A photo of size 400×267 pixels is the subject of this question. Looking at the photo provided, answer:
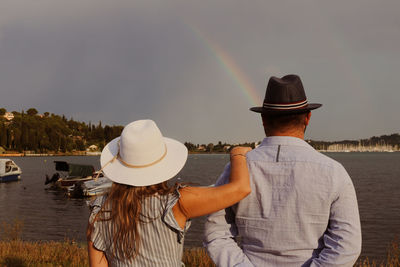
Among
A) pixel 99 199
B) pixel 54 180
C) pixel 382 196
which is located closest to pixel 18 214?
pixel 54 180

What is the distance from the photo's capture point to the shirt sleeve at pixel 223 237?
251 cm

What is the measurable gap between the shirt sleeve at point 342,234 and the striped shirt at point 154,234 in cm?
94

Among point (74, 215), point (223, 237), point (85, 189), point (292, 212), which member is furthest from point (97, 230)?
point (85, 189)

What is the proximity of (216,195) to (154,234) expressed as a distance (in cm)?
55

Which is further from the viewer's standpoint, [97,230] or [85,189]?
[85,189]

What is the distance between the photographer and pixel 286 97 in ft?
8.61

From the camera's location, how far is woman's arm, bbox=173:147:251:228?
2369 millimetres

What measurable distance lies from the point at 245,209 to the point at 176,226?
0.48 meters

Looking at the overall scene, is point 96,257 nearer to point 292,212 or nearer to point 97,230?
point 97,230

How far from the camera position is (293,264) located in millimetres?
2406

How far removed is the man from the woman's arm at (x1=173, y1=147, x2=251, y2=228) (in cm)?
11

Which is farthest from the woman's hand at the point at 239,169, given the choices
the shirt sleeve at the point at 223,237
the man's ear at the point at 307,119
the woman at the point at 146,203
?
the man's ear at the point at 307,119

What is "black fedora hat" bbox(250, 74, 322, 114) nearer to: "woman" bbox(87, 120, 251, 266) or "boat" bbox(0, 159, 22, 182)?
"woman" bbox(87, 120, 251, 266)

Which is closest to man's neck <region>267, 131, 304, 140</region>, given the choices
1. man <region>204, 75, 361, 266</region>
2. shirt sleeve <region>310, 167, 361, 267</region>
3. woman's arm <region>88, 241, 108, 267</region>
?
man <region>204, 75, 361, 266</region>
